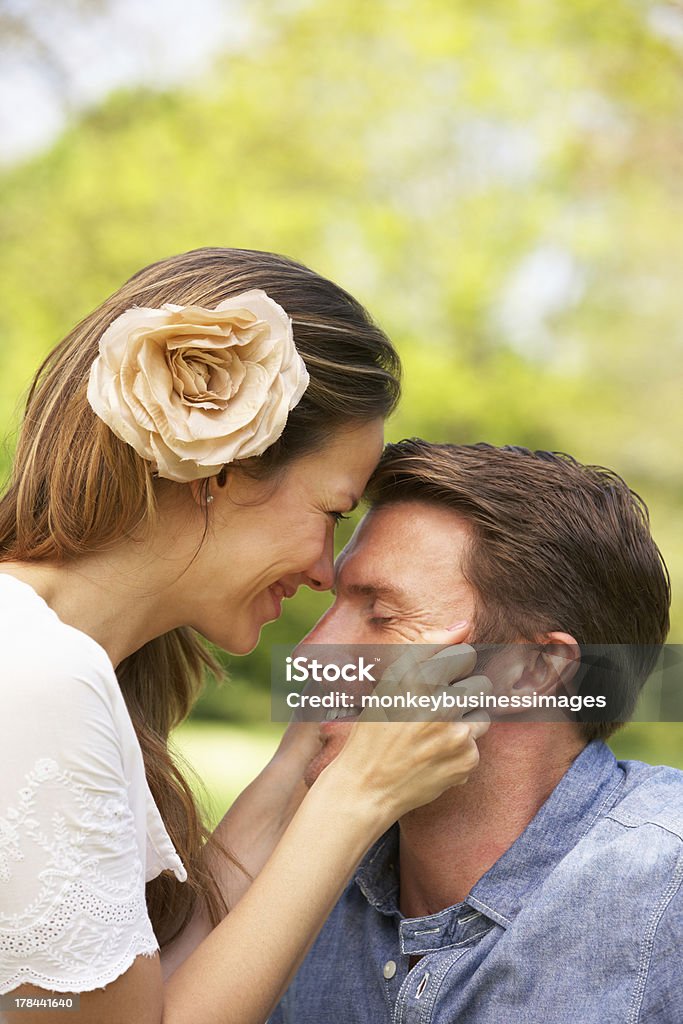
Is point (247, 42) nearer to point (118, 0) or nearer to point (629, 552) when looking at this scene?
point (118, 0)

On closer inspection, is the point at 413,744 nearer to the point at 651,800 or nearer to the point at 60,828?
the point at 651,800

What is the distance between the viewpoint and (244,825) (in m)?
2.19

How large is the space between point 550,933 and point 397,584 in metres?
0.64

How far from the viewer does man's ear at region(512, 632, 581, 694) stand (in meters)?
2.01

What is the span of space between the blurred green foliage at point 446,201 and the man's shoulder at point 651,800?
8.31 m

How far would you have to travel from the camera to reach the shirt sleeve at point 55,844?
146 centimetres

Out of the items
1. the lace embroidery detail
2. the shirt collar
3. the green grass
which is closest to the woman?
the lace embroidery detail

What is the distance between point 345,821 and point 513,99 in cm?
1098

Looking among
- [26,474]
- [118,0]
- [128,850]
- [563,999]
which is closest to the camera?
[128,850]

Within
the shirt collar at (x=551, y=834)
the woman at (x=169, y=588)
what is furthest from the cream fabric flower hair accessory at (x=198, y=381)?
the shirt collar at (x=551, y=834)

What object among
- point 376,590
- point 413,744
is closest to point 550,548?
point 376,590

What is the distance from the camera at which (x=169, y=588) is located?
72.8 inches

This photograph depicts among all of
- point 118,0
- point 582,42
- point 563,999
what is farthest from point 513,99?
point 563,999

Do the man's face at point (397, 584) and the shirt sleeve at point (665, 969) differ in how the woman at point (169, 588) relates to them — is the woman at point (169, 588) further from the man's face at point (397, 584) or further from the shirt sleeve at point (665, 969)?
the shirt sleeve at point (665, 969)
